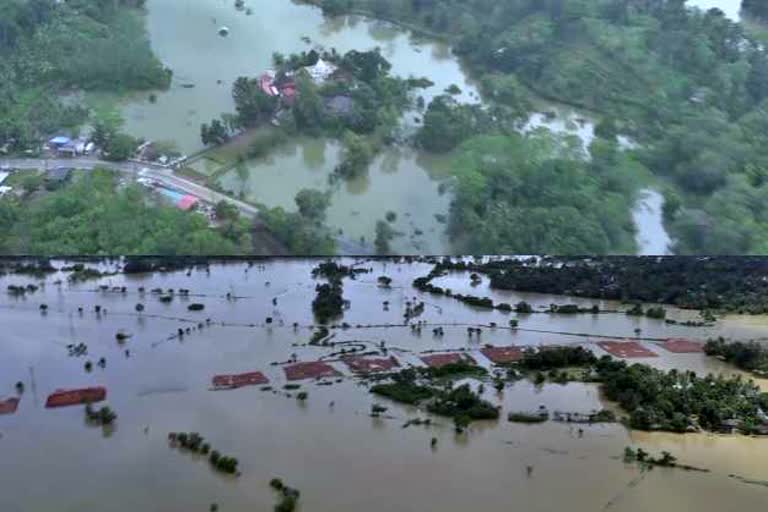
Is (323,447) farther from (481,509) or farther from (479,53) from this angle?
(479,53)

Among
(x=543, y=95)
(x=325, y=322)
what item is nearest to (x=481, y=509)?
(x=325, y=322)

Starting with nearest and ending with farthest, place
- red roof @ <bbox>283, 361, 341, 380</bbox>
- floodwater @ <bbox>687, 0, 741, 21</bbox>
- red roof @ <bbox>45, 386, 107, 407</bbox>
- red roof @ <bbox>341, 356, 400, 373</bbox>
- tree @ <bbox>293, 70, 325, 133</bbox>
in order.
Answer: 1. red roof @ <bbox>45, 386, 107, 407</bbox>
2. red roof @ <bbox>283, 361, 341, 380</bbox>
3. red roof @ <bbox>341, 356, 400, 373</bbox>
4. tree @ <bbox>293, 70, 325, 133</bbox>
5. floodwater @ <bbox>687, 0, 741, 21</bbox>

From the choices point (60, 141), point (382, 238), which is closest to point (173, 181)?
point (60, 141)

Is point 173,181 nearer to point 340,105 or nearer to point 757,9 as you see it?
point 340,105

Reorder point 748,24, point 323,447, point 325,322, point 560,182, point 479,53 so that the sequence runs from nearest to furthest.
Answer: point 323,447, point 325,322, point 560,182, point 479,53, point 748,24

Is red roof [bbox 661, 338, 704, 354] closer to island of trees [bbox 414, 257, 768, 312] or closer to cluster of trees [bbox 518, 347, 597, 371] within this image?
island of trees [bbox 414, 257, 768, 312]

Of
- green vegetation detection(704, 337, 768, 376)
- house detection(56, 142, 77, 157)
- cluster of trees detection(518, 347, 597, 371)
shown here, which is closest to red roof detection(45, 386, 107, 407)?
cluster of trees detection(518, 347, 597, 371)
